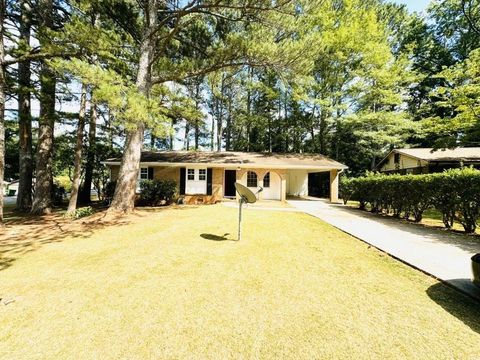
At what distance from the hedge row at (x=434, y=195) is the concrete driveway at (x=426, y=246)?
2.52ft

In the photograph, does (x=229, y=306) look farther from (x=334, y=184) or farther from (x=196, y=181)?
(x=334, y=184)

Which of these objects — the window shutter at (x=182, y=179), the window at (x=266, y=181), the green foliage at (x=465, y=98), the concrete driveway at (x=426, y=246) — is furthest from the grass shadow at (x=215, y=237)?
the green foliage at (x=465, y=98)

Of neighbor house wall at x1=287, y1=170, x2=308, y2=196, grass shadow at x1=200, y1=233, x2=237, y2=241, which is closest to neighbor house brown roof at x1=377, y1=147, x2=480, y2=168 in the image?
neighbor house wall at x1=287, y1=170, x2=308, y2=196

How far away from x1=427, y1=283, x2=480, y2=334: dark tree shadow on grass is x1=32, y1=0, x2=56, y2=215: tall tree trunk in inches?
583

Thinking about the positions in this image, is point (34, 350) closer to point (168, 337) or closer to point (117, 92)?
point (168, 337)

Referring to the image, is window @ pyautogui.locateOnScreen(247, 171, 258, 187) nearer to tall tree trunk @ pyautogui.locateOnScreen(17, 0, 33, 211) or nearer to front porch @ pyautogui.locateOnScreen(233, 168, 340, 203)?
front porch @ pyautogui.locateOnScreen(233, 168, 340, 203)

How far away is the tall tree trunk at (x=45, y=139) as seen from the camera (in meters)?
11.0

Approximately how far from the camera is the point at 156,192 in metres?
14.8

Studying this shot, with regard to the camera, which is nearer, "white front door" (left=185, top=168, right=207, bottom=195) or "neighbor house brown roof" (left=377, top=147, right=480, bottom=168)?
"white front door" (left=185, top=168, right=207, bottom=195)

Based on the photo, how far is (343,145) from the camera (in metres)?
26.7

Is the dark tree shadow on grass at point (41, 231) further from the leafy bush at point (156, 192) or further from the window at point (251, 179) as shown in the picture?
the window at point (251, 179)

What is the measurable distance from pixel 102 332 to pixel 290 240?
5166 mm

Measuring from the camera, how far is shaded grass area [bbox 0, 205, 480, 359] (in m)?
2.74

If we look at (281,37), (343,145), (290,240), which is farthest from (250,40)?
(343,145)
